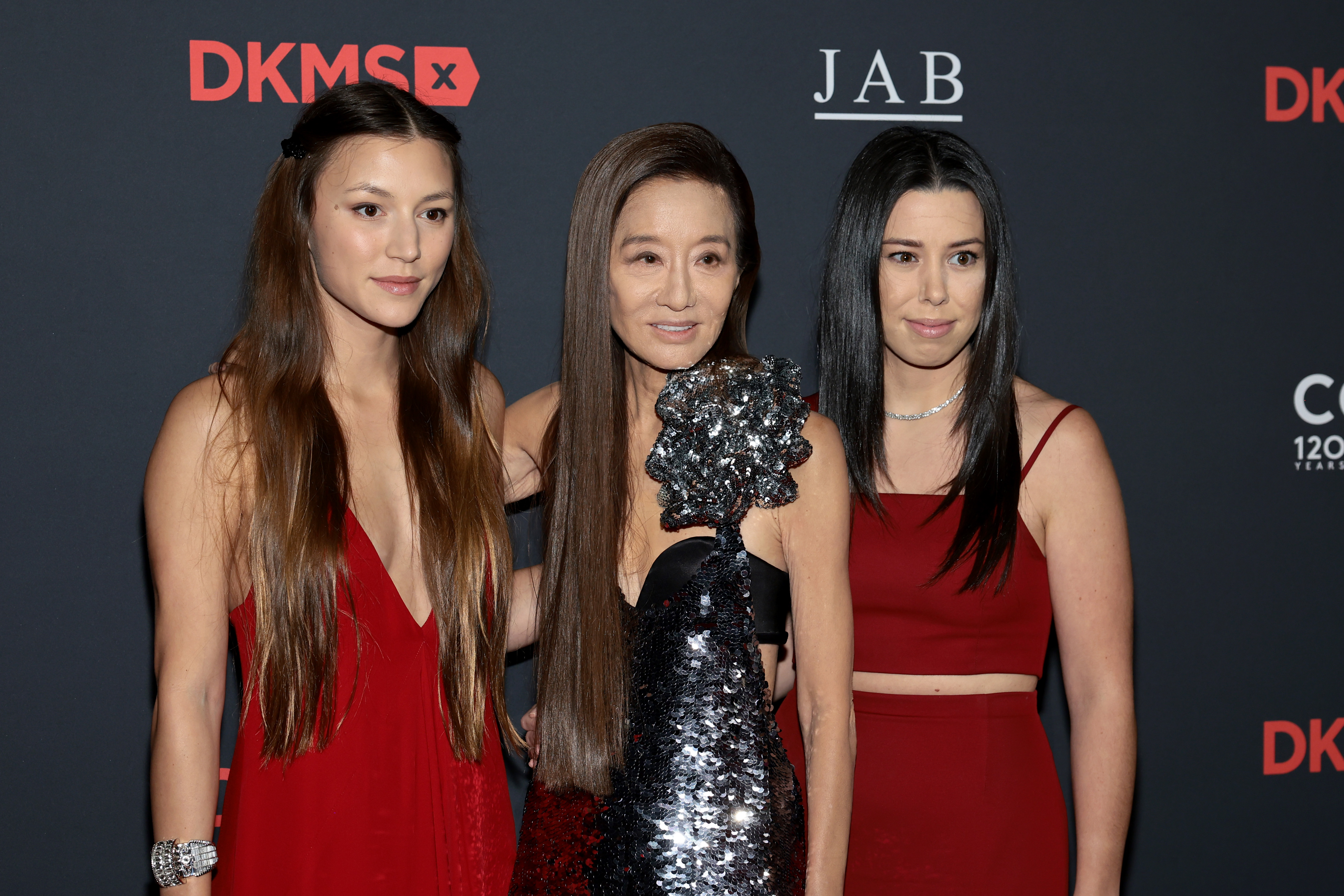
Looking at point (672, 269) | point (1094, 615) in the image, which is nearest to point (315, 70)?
point (672, 269)

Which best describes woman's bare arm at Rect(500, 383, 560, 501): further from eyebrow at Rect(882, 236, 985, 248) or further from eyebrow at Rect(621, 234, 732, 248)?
eyebrow at Rect(882, 236, 985, 248)

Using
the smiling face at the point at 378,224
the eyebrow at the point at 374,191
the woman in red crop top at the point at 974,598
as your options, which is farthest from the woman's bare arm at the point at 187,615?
the woman in red crop top at the point at 974,598

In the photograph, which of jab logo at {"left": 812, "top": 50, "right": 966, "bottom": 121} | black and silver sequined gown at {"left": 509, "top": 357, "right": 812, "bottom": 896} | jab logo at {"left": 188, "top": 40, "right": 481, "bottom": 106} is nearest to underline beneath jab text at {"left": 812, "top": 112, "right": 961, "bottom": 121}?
jab logo at {"left": 812, "top": 50, "right": 966, "bottom": 121}

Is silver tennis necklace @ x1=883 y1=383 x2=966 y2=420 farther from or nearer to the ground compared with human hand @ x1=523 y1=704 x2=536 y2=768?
farther from the ground

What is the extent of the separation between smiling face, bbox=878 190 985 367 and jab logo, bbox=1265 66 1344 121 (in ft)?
4.66

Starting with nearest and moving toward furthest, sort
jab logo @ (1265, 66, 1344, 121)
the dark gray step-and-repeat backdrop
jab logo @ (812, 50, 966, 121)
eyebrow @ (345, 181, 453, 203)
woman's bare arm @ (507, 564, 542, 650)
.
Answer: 1. eyebrow @ (345, 181, 453, 203)
2. woman's bare arm @ (507, 564, 542, 650)
3. the dark gray step-and-repeat backdrop
4. jab logo @ (812, 50, 966, 121)
5. jab logo @ (1265, 66, 1344, 121)

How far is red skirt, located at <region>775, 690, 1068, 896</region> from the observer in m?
1.82

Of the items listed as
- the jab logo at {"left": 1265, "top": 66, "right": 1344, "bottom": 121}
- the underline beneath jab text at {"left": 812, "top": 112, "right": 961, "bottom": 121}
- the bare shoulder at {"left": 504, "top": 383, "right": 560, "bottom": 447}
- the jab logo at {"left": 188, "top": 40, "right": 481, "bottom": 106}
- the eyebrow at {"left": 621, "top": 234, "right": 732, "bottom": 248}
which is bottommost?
the bare shoulder at {"left": 504, "top": 383, "right": 560, "bottom": 447}

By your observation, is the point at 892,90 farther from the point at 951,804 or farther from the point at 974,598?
the point at 951,804

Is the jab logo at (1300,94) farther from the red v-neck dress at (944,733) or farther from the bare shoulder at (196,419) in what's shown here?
the bare shoulder at (196,419)

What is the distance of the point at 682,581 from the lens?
1.64m

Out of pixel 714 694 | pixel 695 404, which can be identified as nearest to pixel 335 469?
pixel 695 404

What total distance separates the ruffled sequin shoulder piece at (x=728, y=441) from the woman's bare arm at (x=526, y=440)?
370 millimetres

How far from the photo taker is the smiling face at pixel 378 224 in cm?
171
